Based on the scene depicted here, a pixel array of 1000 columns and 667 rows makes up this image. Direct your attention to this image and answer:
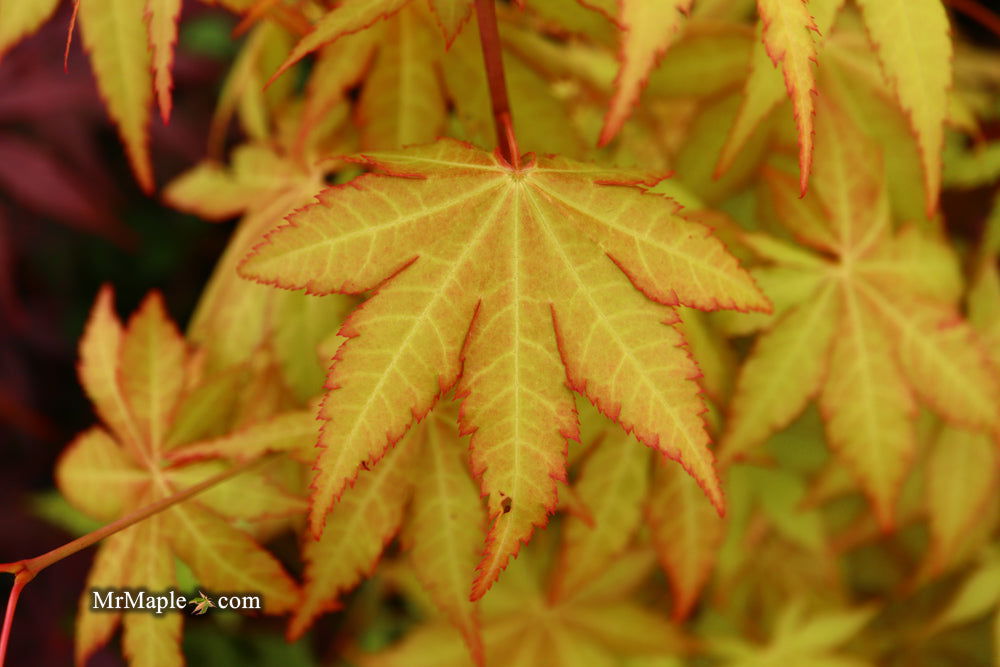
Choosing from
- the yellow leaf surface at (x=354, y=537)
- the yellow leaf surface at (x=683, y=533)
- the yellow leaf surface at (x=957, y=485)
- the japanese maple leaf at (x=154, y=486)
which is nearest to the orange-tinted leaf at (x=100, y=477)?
the japanese maple leaf at (x=154, y=486)

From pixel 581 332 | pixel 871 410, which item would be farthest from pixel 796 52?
pixel 871 410

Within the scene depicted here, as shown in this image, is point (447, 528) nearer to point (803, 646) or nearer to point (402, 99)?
point (402, 99)

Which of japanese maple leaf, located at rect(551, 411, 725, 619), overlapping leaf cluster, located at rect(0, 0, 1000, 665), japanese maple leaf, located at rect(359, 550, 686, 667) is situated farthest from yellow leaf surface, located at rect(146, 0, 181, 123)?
japanese maple leaf, located at rect(359, 550, 686, 667)

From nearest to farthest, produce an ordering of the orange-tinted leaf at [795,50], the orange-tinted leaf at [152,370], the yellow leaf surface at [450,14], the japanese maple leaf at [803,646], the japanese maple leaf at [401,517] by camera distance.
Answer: the orange-tinted leaf at [795,50] → the yellow leaf surface at [450,14] → the japanese maple leaf at [401,517] → the orange-tinted leaf at [152,370] → the japanese maple leaf at [803,646]

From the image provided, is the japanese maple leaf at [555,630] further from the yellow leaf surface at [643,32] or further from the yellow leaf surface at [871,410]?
the yellow leaf surface at [643,32]

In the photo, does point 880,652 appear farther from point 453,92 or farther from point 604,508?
point 453,92

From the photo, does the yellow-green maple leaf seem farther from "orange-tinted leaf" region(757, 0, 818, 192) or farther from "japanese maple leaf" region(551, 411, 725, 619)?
"japanese maple leaf" region(551, 411, 725, 619)
